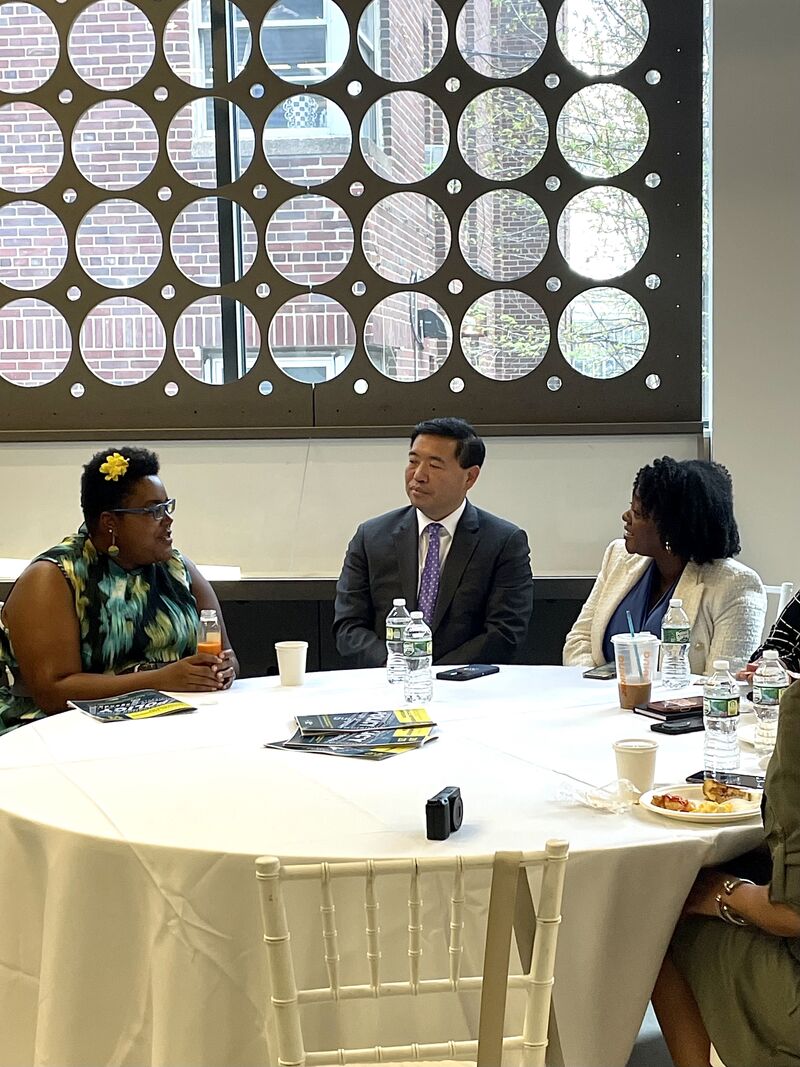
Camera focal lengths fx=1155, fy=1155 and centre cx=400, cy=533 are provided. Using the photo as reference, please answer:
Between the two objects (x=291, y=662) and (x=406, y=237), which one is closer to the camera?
(x=291, y=662)

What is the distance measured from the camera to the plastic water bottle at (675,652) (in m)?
2.85

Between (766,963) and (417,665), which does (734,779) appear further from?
(417,665)

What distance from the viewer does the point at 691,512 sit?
10.5 feet

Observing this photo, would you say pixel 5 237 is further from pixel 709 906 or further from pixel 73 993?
pixel 709 906

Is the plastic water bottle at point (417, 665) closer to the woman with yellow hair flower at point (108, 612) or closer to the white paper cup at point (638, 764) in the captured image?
the woman with yellow hair flower at point (108, 612)

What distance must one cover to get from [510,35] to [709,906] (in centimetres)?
379

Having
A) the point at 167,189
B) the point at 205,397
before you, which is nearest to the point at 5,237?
the point at 167,189

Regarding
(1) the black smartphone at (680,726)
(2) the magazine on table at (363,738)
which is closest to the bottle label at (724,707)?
(1) the black smartphone at (680,726)

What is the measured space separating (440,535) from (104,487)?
3.73 ft

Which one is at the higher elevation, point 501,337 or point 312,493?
point 501,337

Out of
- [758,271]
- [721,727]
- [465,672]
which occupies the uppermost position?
[758,271]

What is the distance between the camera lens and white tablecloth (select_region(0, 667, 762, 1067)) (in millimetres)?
1758

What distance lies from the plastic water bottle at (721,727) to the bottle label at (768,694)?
0.19 meters

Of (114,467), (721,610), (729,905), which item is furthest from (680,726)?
(114,467)
